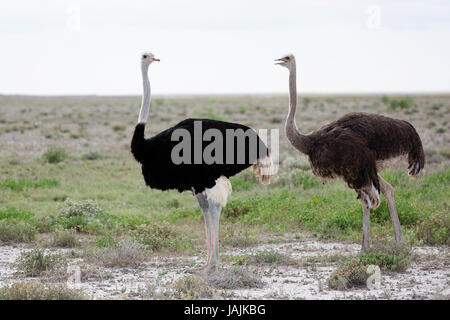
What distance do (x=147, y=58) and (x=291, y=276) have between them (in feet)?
10.7

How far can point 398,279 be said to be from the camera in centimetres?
748

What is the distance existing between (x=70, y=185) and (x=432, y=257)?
915 centimetres

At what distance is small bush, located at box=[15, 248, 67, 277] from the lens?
7.84 metres

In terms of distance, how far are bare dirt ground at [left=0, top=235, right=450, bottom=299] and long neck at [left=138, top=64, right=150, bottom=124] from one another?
1.92 meters

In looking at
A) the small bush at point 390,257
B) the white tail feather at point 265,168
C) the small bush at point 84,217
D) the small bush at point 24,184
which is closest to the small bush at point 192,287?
the white tail feather at point 265,168

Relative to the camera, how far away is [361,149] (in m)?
8.08

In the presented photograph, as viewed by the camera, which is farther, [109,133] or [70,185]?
[109,133]

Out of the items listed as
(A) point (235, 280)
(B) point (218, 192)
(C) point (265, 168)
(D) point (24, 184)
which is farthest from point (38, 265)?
(D) point (24, 184)

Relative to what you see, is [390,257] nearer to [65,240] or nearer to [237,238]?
[237,238]

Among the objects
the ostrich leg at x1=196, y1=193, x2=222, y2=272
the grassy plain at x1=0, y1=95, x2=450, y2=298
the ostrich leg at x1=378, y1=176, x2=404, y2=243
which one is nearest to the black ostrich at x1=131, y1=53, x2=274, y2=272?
the ostrich leg at x1=196, y1=193, x2=222, y2=272

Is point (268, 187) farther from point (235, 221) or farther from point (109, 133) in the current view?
point (109, 133)

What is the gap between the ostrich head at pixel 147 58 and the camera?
26.8ft

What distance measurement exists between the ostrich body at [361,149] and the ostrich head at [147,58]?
1.80 m
